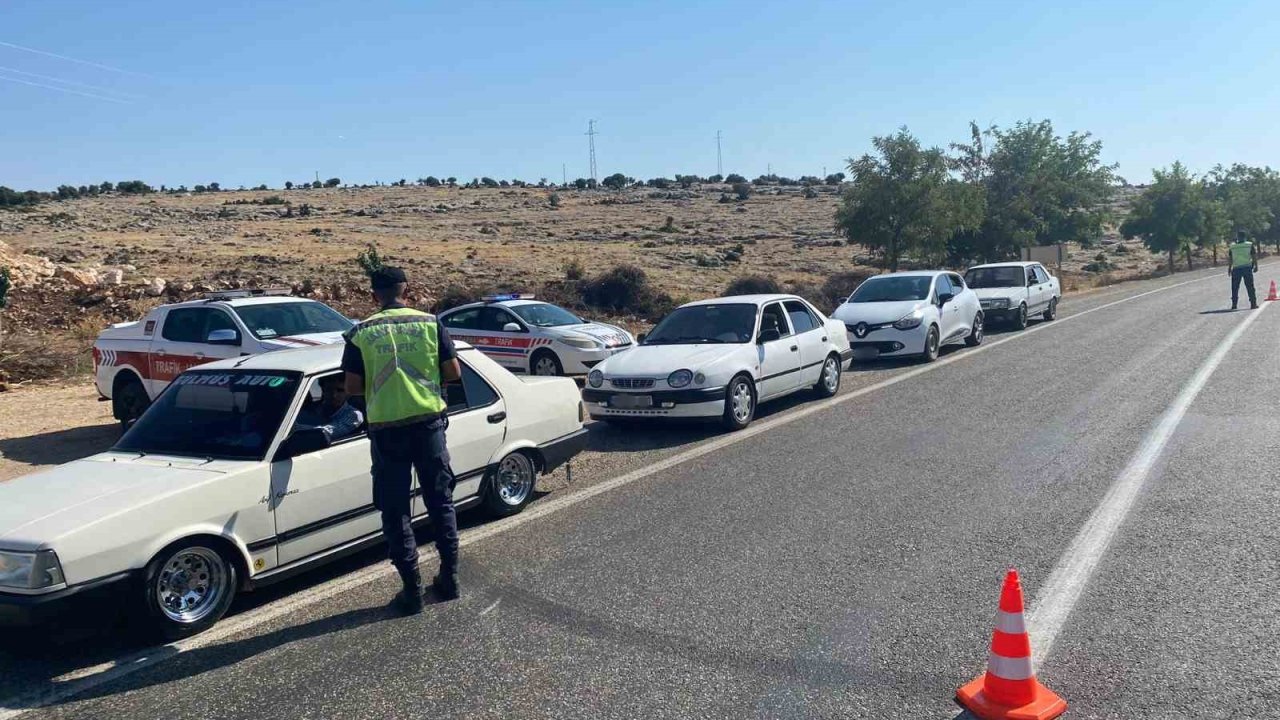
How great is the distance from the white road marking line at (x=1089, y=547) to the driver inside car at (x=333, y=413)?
3.91 metres

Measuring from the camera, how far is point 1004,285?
2188 cm

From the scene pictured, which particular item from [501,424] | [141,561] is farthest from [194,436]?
[501,424]

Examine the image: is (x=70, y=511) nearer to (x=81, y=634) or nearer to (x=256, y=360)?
(x=81, y=634)

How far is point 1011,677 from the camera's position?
156 inches

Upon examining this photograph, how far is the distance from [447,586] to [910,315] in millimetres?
11870

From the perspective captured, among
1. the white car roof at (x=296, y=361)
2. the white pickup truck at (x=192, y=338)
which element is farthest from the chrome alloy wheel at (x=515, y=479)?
the white pickup truck at (x=192, y=338)

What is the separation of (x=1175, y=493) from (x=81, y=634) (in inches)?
277

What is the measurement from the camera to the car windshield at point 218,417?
18.6 ft

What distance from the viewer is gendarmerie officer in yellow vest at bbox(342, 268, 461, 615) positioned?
5219 mm

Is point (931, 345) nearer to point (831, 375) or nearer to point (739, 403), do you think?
point (831, 375)

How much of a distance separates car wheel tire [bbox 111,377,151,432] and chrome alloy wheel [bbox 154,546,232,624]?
7.03 m

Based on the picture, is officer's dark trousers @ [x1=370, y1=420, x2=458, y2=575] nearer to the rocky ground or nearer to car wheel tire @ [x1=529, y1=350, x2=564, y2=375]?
car wheel tire @ [x1=529, y1=350, x2=564, y2=375]

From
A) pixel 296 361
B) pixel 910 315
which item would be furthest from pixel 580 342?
pixel 296 361

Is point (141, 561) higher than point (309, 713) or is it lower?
higher
